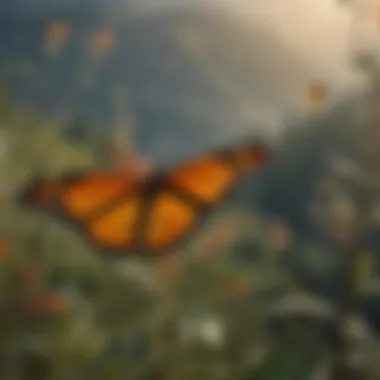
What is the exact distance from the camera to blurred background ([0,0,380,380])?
1.18 meters

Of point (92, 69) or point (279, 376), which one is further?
point (92, 69)

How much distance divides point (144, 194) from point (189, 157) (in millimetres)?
79

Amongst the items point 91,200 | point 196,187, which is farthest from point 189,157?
point 91,200

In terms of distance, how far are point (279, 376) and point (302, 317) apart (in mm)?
81

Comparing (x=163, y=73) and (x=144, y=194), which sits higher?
(x=163, y=73)

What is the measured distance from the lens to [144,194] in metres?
1.23

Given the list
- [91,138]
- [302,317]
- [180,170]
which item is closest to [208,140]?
[180,170]

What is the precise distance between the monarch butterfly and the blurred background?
0.06ft

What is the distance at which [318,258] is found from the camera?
1194mm

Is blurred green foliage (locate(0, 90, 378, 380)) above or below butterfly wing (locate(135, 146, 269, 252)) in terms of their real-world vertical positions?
below

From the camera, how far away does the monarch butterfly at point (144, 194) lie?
1.22 meters

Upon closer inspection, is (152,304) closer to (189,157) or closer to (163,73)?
(189,157)

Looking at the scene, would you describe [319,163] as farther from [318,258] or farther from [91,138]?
[91,138]

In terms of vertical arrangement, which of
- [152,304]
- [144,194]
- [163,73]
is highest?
[163,73]
